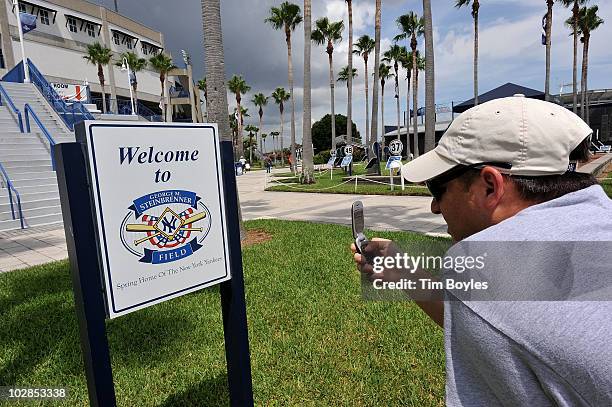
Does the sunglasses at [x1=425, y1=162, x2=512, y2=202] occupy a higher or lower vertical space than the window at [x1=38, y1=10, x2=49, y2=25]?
lower

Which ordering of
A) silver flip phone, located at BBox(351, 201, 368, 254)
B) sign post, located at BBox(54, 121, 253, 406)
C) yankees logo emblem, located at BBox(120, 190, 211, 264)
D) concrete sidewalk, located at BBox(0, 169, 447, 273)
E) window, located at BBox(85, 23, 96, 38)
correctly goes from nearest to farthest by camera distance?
silver flip phone, located at BBox(351, 201, 368, 254), sign post, located at BBox(54, 121, 253, 406), yankees logo emblem, located at BBox(120, 190, 211, 264), concrete sidewalk, located at BBox(0, 169, 447, 273), window, located at BBox(85, 23, 96, 38)

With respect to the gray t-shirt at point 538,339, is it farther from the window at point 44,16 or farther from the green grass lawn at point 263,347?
the window at point 44,16

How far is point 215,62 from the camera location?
696 cm

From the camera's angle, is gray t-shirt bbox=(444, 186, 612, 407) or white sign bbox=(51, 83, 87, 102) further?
white sign bbox=(51, 83, 87, 102)

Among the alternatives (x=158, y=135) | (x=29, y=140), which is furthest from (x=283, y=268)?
(x=29, y=140)

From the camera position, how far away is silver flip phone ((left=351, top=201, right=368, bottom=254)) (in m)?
1.61

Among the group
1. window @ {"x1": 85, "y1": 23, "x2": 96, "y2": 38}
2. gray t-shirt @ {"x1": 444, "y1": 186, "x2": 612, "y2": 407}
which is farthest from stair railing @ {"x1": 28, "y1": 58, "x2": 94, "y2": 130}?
window @ {"x1": 85, "y1": 23, "x2": 96, "y2": 38}

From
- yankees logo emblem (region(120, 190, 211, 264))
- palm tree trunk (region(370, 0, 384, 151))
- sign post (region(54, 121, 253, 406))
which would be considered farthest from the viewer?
palm tree trunk (region(370, 0, 384, 151))

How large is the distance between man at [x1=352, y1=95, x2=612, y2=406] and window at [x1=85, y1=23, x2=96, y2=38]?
54645mm

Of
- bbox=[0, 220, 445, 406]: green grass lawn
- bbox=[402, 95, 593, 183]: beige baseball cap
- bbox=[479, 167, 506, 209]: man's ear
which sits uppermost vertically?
bbox=[402, 95, 593, 183]: beige baseball cap

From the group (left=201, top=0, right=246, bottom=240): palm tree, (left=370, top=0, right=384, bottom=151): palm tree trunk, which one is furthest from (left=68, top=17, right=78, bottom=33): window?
(left=201, top=0, right=246, bottom=240): palm tree

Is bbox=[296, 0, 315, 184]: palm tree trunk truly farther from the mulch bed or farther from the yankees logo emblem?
the yankees logo emblem

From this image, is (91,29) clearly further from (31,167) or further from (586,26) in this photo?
(586,26)

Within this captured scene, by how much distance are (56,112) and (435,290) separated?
20.6m
